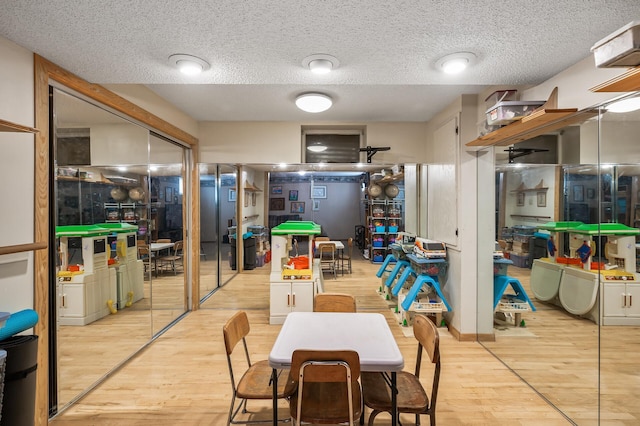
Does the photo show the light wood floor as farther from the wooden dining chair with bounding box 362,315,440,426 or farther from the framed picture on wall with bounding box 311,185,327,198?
the framed picture on wall with bounding box 311,185,327,198

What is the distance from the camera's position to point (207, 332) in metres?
3.66

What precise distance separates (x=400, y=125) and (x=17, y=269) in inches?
173

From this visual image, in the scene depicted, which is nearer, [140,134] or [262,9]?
[262,9]

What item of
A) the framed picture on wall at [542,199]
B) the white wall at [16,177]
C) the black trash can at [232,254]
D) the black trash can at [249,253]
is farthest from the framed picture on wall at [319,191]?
the white wall at [16,177]

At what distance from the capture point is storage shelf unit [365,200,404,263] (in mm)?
4602

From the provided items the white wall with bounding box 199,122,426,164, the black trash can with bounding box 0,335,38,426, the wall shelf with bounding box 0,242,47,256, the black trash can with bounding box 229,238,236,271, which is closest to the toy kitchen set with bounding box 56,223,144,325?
the wall shelf with bounding box 0,242,47,256

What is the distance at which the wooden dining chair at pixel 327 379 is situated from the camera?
4.87ft

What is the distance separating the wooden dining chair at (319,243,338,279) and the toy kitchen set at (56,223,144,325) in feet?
8.37

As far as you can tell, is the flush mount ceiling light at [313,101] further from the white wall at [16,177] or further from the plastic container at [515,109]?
the white wall at [16,177]

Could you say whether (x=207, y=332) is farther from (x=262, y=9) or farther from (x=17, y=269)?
A: (x=262, y=9)

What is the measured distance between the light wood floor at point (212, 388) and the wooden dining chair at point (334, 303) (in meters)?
0.79

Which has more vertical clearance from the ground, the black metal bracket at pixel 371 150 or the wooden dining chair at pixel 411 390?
the black metal bracket at pixel 371 150

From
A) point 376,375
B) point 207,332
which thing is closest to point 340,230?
point 207,332

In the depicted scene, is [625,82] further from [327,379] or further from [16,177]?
[16,177]
